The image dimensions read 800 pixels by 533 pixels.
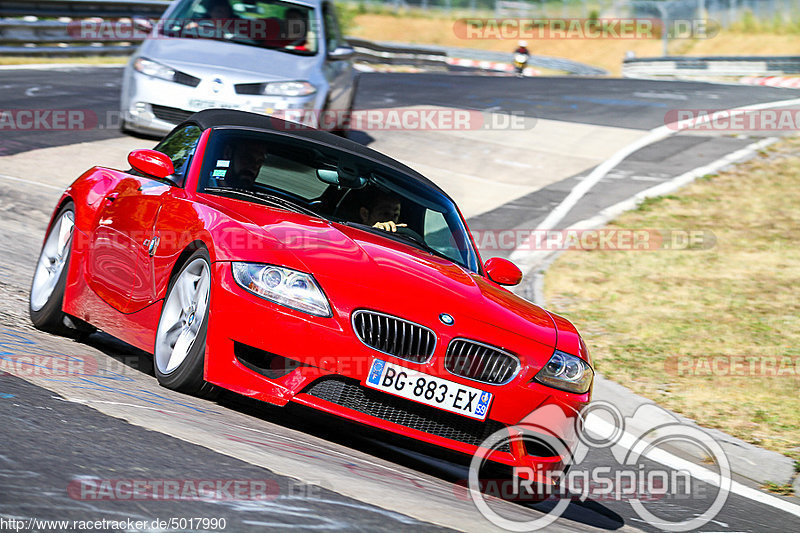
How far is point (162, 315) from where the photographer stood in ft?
17.4

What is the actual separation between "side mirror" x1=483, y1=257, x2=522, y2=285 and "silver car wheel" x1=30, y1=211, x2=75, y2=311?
97.0 inches

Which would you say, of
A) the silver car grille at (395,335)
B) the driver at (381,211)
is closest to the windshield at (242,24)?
the driver at (381,211)

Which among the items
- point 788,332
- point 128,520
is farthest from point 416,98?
point 128,520

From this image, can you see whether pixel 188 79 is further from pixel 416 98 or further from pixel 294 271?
pixel 416 98

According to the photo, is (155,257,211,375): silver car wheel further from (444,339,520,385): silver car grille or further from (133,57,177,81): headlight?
(133,57,177,81): headlight

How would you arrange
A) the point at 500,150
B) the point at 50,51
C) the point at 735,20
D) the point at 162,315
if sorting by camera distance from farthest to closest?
the point at 735,20 → the point at 50,51 → the point at 500,150 → the point at 162,315

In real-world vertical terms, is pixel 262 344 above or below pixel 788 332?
above

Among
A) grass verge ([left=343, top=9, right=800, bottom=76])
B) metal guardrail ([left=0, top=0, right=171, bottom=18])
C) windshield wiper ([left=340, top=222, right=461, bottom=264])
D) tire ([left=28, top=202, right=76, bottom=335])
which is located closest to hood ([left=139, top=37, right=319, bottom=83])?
tire ([left=28, top=202, right=76, bottom=335])

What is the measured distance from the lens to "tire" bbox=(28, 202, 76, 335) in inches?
253

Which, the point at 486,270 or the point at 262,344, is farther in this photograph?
the point at 486,270

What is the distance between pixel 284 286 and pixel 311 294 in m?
0.13

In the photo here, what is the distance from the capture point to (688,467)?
658 cm

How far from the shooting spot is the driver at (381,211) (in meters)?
6.20

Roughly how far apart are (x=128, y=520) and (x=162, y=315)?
2255 mm
